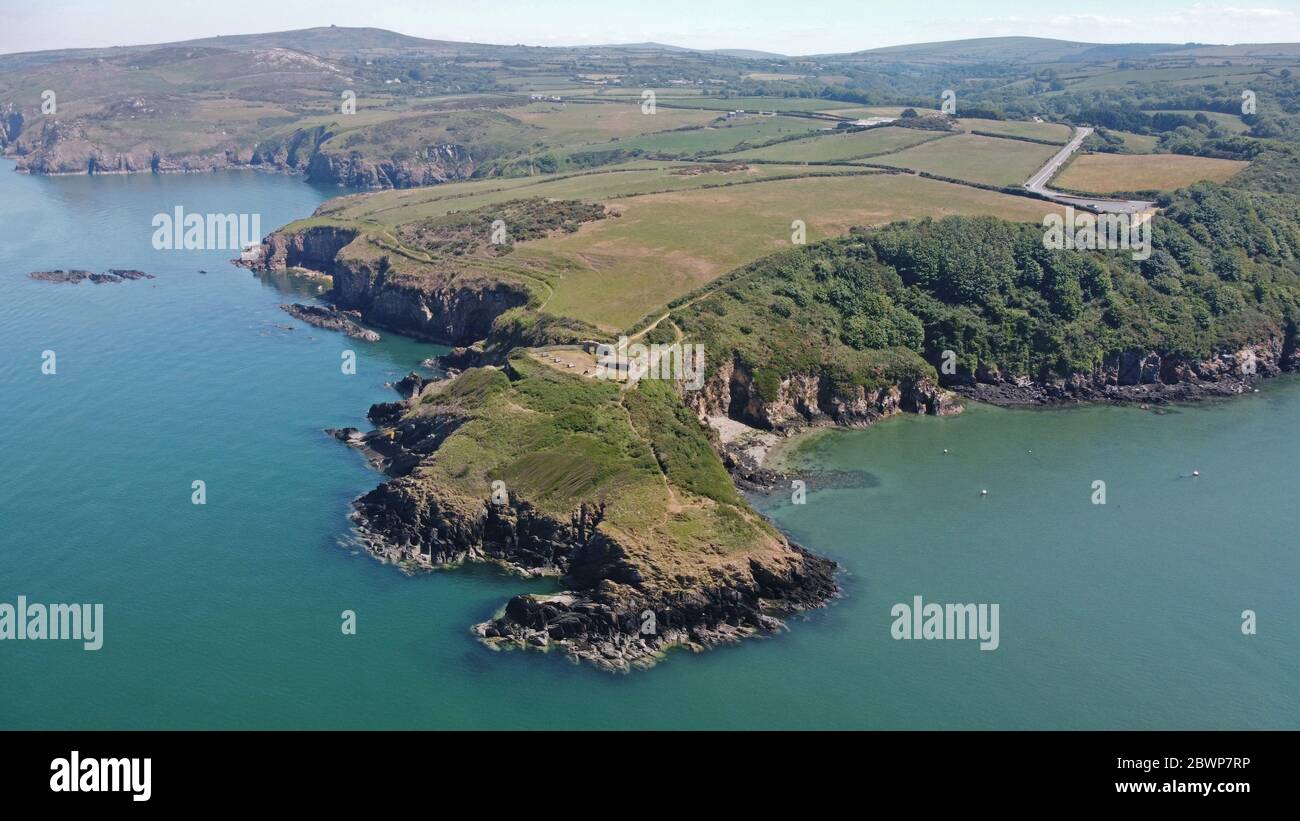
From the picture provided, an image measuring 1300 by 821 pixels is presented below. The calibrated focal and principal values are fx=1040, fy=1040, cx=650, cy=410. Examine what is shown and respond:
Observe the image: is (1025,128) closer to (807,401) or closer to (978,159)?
(978,159)

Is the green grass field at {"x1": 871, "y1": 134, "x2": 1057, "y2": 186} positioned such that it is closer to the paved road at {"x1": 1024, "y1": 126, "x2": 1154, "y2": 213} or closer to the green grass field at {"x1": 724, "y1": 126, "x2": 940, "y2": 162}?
the paved road at {"x1": 1024, "y1": 126, "x2": 1154, "y2": 213}

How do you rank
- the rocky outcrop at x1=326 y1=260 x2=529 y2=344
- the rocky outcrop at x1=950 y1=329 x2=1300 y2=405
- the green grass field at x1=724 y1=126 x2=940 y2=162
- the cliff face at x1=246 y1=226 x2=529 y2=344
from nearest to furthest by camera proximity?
1. the rocky outcrop at x1=950 y1=329 x2=1300 y2=405
2. the rocky outcrop at x1=326 y1=260 x2=529 y2=344
3. the cliff face at x1=246 y1=226 x2=529 y2=344
4. the green grass field at x1=724 y1=126 x2=940 y2=162

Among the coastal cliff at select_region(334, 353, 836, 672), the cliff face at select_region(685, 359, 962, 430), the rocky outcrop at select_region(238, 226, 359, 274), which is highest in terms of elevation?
the rocky outcrop at select_region(238, 226, 359, 274)

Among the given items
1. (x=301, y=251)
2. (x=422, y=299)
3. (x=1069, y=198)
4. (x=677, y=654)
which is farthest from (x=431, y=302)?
(x=1069, y=198)

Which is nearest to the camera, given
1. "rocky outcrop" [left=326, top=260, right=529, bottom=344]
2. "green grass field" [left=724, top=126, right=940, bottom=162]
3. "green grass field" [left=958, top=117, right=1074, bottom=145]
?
"rocky outcrop" [left=326, top=260, right=529, bottom=344]

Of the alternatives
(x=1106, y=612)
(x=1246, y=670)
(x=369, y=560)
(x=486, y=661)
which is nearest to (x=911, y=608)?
(x=1106, y=612)

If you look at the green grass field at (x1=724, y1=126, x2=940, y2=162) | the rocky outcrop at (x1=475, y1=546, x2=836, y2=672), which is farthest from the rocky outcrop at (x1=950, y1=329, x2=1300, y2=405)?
the green grass field at (x1=724, y1=126, x2=940, y2=162)

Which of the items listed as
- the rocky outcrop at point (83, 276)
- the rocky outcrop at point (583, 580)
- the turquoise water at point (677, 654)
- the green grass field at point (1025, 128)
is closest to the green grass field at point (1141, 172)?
the green grass field at point (1025, 128)
